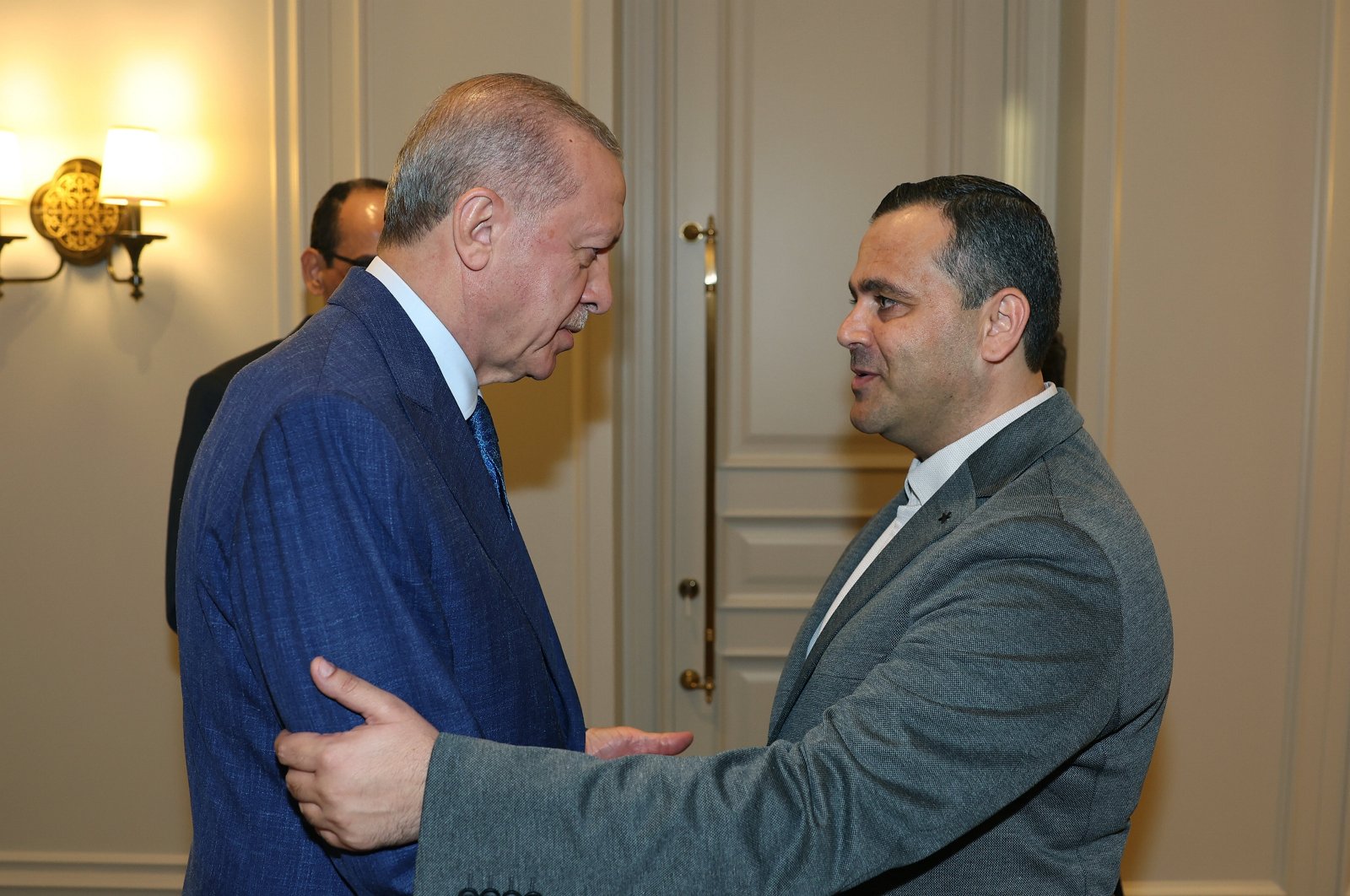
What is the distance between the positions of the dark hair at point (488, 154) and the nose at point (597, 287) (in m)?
0.13

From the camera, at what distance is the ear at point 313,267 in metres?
2.77

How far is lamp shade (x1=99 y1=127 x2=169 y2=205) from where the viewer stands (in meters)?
2.89

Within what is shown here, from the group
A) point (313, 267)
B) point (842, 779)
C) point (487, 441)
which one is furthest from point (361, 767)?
point (313, 267)

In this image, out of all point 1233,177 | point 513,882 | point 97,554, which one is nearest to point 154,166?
point 97,554

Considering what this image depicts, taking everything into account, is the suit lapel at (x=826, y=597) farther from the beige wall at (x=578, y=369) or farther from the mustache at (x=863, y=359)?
the beige wall at (x=578, y=369)

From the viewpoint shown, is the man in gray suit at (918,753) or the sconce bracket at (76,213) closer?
the man in gray suit at (918,753)

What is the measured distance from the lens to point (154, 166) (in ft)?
9.66

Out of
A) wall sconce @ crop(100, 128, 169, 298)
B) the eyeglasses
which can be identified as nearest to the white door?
the eyeglasses

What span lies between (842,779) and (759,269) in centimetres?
248

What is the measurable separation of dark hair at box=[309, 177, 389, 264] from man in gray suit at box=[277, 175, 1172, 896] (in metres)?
1.69

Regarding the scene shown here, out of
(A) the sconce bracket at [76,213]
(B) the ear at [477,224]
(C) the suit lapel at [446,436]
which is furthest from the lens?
(A) the sconce bracket at [76,213]

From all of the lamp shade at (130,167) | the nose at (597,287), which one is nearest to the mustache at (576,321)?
the nose at (597,287)

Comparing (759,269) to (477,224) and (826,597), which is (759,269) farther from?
(477,224)

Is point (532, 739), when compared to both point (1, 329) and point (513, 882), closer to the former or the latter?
point (513, 882)
